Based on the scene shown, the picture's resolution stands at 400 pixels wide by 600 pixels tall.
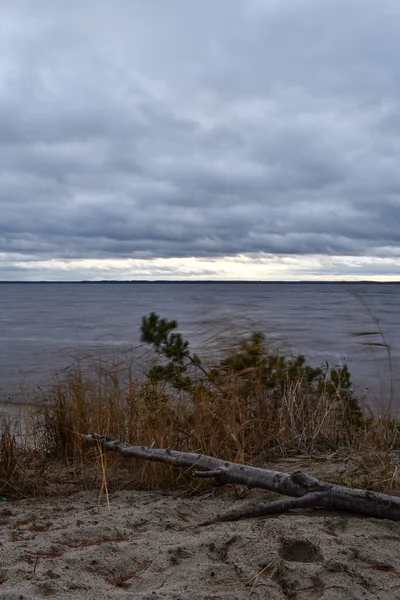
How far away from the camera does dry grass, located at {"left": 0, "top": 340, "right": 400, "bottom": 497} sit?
4.23 metres

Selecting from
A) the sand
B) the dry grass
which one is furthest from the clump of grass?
the sand

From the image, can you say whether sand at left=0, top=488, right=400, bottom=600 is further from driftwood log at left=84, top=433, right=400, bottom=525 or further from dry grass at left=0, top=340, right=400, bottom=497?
dry grass at left=0, top=340, right=400, bottom=497

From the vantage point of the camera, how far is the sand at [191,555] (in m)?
2.49

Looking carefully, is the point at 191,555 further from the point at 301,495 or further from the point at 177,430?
the point at 177,430

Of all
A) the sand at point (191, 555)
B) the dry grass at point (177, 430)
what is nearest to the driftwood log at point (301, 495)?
the sand at point (191, 555)

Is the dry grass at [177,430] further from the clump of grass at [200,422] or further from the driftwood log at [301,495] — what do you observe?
the driftwood log at [301,495]

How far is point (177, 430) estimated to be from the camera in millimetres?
4645

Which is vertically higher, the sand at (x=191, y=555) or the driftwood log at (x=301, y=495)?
the driftwood log at (x=301, y=495)

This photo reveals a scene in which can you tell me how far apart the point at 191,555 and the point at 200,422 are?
1.95 metres

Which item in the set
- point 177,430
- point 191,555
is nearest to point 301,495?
point 191,555

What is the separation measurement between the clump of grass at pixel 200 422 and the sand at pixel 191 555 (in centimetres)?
63

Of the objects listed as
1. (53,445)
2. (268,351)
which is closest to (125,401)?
(53,445)

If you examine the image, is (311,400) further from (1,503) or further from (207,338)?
(1,503)

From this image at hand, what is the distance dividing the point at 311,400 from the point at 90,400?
228 centimetres
